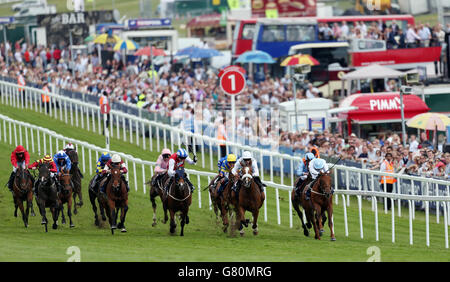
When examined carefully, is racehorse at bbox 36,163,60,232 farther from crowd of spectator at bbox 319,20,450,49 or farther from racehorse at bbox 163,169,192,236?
crowd of spectator at bbox 319,20,450,49

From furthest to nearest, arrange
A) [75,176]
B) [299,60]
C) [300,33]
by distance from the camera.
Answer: [300,33], [299,60], [75,176]

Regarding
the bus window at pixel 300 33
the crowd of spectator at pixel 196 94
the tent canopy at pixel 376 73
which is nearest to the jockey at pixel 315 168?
the crowd of spectator at pixel 196 94

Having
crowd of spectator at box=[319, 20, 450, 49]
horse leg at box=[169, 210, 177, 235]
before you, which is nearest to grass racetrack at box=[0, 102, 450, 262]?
horse leg at box=[169, 210, 177, 235]

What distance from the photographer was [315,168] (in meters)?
16.5

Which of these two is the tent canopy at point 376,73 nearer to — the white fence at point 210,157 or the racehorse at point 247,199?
the white fence at point 210,157

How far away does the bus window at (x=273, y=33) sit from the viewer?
124 feet

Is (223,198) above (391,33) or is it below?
below

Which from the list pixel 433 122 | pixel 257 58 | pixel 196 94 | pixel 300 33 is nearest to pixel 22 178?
pixel 433 122

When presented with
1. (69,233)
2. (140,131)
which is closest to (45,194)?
(69,233)

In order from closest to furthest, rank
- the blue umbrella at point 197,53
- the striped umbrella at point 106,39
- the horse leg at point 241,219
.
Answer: the horse leg at point 241,219
the blue umbrella at point 197,53
the striped umbrella at point 106,39

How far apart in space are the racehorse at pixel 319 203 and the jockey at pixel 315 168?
71 millimetres

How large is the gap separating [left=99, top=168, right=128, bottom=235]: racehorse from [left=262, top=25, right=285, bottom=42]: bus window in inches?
830

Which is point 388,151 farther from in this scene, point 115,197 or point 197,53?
point 197,53

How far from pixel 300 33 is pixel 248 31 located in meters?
2.59
